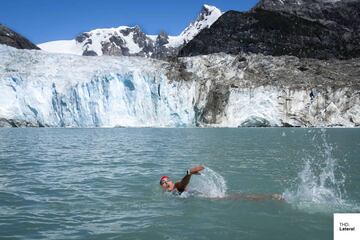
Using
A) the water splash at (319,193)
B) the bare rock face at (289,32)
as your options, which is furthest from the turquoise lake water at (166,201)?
the bare rock face at (289,32)

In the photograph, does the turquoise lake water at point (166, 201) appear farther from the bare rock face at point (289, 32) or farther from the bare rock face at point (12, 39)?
the bare rock face at point (12, 39)

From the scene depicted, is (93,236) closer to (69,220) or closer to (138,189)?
(69,220)

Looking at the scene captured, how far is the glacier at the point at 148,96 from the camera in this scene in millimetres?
56188

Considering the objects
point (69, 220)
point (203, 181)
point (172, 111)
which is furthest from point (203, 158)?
point (172, 111)

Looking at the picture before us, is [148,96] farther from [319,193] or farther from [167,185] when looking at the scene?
[319,193]

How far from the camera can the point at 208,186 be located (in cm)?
1243

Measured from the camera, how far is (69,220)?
846 cm

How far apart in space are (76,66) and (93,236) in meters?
55.1

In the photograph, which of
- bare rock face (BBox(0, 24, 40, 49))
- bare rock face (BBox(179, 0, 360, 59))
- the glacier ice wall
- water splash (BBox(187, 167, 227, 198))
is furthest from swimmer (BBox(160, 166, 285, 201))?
bare rock face (BBox(0, 24, 40, 49))

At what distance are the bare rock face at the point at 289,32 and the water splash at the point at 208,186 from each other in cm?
6991

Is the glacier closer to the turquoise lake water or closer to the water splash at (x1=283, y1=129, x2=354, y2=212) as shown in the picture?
the turquoise lake water

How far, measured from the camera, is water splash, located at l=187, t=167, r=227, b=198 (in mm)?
10951

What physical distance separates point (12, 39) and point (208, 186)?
4643 inches

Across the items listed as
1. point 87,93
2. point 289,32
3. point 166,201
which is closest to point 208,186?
point 166,201
